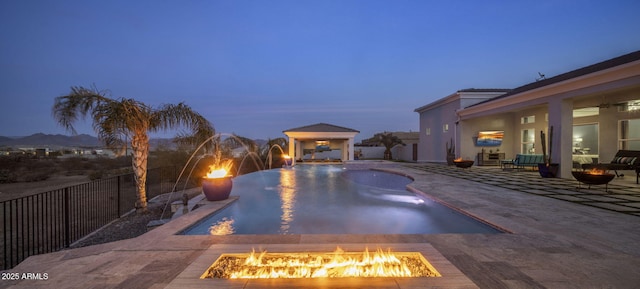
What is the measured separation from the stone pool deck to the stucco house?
607cm

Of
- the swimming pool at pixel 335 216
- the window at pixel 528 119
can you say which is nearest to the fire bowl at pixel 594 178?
the swimming pool at pixel 335 216

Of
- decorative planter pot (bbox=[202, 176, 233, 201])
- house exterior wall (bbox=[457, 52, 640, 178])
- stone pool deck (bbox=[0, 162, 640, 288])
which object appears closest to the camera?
stone pool deck (bbox=[0, 162, 640, 288])

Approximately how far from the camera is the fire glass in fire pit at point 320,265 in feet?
8.36

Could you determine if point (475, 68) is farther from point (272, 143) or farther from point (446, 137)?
→ point (272, 143)

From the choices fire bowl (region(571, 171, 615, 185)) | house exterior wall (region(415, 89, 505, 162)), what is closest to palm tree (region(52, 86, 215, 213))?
fire bowl (region(571, 171, 615, 185))

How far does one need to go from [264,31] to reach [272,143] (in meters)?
12.1

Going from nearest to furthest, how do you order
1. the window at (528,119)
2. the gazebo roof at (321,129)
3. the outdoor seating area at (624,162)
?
the outdoor seating area at (624,162), the window at (528,119), the gazebo roof at (321,129)

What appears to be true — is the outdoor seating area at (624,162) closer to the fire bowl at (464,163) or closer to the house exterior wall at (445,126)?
the fire bowl at (464,163)

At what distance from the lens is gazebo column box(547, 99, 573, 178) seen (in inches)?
405

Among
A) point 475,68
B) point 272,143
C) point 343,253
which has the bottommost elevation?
point 343,253

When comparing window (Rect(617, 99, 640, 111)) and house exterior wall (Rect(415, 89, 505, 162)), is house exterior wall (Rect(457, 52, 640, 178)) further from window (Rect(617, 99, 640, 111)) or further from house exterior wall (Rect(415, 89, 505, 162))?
house exterior wall (Rect(415, 89, 505, 162))

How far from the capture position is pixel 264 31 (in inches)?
1042

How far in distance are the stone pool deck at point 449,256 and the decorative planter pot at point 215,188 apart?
4.87 feet

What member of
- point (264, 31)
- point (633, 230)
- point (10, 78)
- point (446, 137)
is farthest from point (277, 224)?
point (10, 78)
